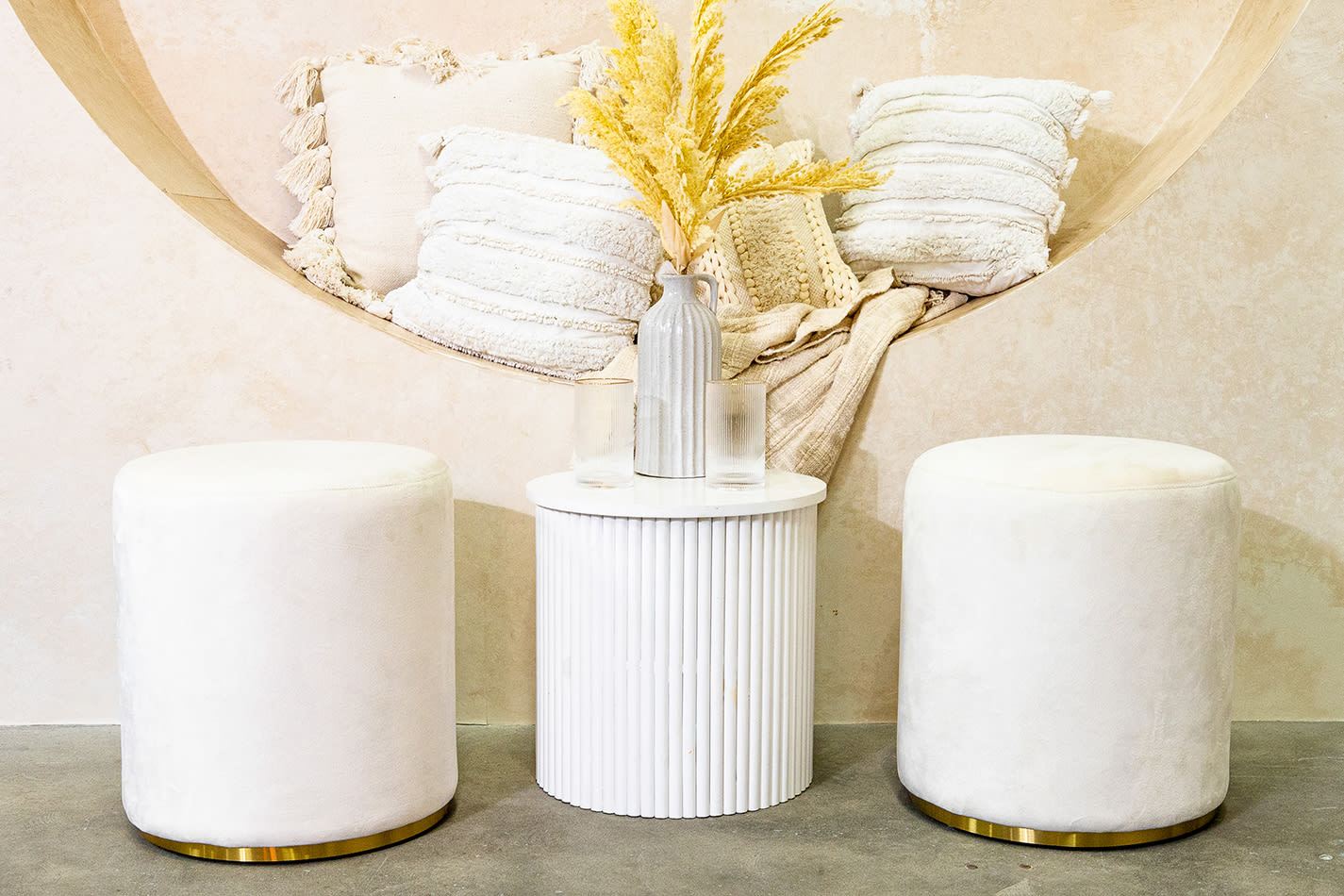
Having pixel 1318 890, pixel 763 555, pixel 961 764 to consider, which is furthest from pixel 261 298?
pixel 1318 890

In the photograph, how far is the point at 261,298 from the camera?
2117mm

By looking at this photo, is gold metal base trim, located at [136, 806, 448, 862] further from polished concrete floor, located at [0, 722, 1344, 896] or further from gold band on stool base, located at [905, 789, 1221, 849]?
gold band on stool base, located at [905, 789, 1221, 849]

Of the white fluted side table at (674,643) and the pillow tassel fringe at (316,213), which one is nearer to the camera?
the white fluted side table at (674,643)

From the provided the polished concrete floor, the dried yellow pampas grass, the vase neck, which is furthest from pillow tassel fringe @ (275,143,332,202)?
the polished concrete floor

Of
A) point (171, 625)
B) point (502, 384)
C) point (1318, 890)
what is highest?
point (502, 384)

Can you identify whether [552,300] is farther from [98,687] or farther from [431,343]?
[98,687]

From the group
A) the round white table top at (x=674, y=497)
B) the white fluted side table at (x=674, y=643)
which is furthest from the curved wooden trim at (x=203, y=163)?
the white fluted side table at (x=674, y=643)

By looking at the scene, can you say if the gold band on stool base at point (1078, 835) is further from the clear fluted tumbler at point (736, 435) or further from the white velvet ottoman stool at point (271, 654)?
the white velvet ottoman stool at point (271, 654)

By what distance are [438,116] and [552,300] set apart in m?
0.57

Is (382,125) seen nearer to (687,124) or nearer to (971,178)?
(687,124)

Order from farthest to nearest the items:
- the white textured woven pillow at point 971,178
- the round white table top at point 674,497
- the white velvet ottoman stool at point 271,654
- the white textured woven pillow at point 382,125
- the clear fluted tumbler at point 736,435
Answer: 1. the white textured woven pillow at point 382,125
2. the white textured woven pillow at point 971,178
3. the clear fluted tumbler at point 736,435
4. the round white table top at point 674,497
5. the white velvet ottoman stool at point 271,654

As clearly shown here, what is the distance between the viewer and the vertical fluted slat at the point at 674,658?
5.76ft

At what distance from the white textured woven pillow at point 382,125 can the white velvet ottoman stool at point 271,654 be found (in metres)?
0.82

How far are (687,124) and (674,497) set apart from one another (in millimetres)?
603
